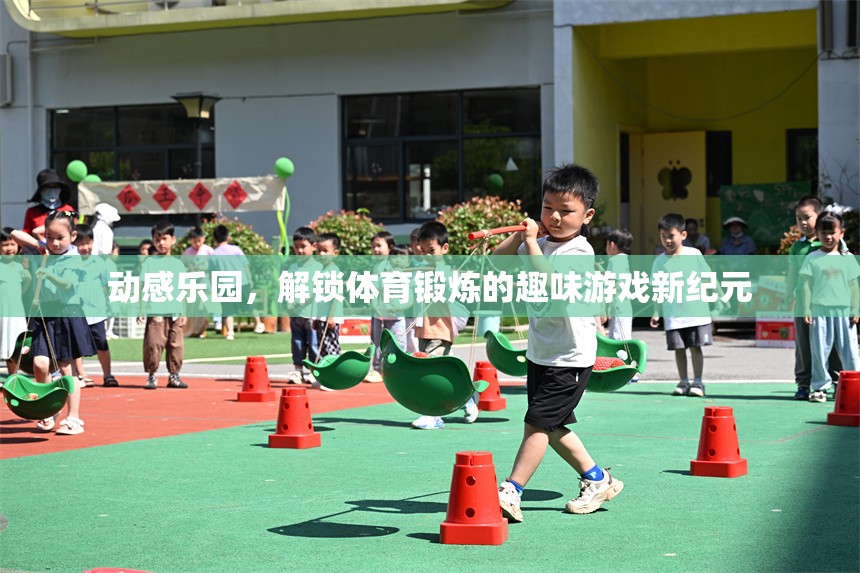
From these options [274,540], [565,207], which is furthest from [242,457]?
[565,207]

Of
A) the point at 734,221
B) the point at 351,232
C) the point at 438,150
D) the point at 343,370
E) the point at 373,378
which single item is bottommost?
the point at 373,378

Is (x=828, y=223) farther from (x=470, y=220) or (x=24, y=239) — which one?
(x=470, y=220)

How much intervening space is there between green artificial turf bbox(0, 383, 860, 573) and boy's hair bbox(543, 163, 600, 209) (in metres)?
1.73

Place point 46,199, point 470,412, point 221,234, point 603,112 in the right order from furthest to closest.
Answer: point 603,112 → point 221,234 → point 46,199 → point 470,412

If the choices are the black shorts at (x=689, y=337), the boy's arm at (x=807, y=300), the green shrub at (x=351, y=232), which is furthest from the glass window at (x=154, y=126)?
the boy's arm at (x=807, y=300)

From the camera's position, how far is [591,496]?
7.13 metres

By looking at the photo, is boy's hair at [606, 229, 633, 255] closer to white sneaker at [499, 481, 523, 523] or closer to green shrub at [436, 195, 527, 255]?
green shrub at [436, 195, 527, 255]

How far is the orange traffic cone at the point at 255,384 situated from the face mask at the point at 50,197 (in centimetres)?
334

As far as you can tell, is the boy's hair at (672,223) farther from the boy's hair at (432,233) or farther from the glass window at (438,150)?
the glass window at (438,150)

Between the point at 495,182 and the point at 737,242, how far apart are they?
4800 millimetres

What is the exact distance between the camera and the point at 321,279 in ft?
49.0

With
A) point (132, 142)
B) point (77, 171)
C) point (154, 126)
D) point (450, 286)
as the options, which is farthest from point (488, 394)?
point (132, 142)

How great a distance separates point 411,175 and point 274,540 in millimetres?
20632

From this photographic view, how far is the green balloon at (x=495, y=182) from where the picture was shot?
2586 centimetres
